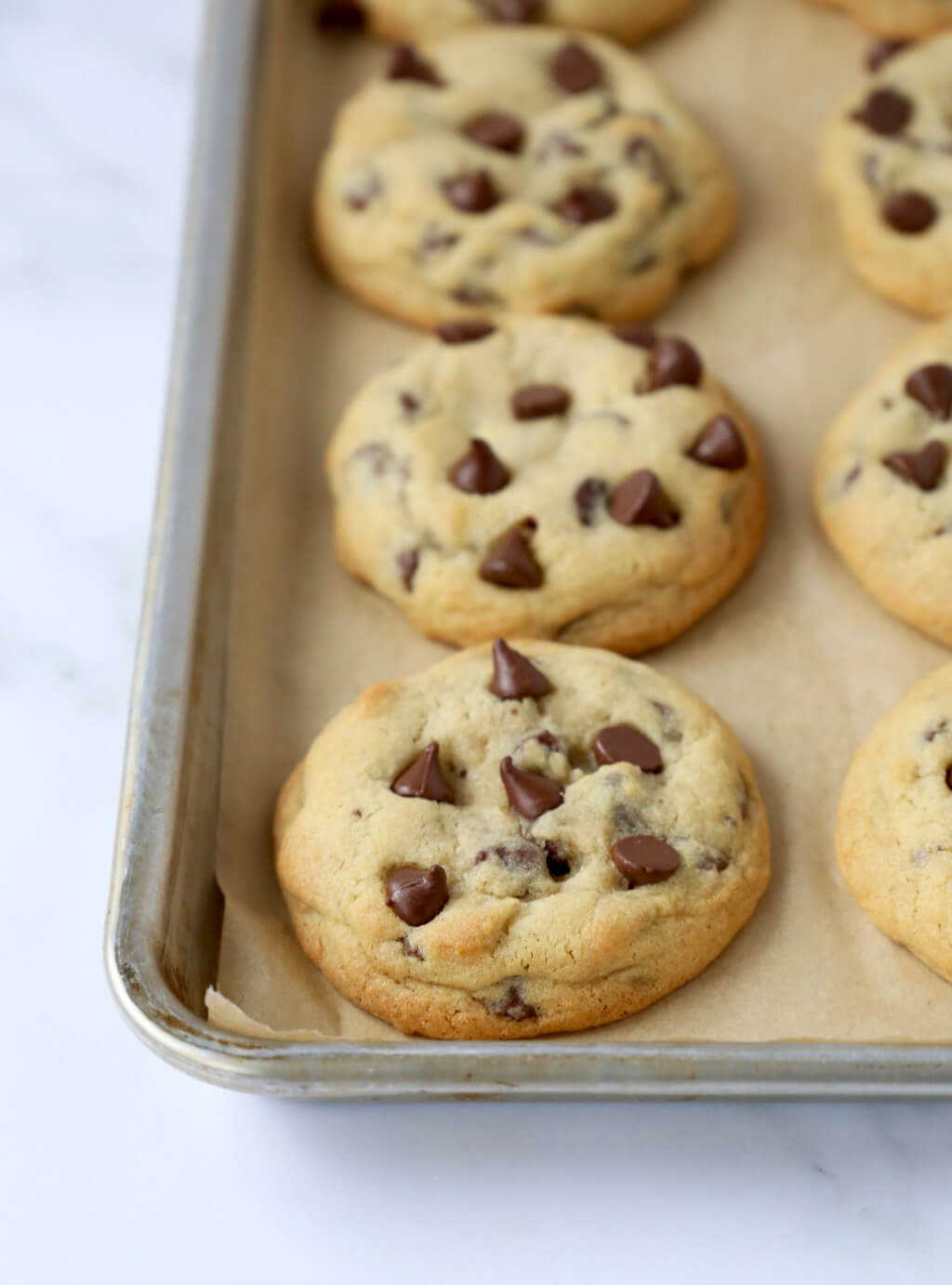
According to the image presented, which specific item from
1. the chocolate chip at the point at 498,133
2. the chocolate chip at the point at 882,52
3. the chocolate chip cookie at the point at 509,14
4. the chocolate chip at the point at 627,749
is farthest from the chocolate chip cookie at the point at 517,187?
the chocolate chip at the point at 627,749

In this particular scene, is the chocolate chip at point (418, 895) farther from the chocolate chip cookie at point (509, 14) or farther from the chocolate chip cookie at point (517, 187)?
the chocolate chip cookie at point (509, 14)

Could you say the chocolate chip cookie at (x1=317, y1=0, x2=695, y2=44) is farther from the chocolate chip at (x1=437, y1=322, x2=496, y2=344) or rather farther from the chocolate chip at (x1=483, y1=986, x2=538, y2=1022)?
the chocolate chip at (x1=483, y1=986, x2=538, y2=1022)

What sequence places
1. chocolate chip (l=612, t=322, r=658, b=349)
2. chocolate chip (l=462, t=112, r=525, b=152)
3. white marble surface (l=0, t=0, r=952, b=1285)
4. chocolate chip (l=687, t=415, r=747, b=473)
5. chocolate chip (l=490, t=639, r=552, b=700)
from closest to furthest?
white marble surface (l=0, t=0, r=952, b=1285) → chocolate chip (l=490, t=639, r=552, b=700) → chocolate chip (l=687, t=415, r=747, b=473) → chocolate chip (l=612, t=322, r=658, b=349) → chocolate chip (l=462, t=112, r=525, b=152)

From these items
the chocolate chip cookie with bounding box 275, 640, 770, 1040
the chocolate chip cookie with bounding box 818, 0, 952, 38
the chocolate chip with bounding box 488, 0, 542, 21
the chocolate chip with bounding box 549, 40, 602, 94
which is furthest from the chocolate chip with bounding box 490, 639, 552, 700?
the chocolate chip cookie with bounding box 818, 0, 952, 38

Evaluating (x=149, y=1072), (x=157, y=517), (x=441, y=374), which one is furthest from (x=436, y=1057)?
(x=441, y=374)

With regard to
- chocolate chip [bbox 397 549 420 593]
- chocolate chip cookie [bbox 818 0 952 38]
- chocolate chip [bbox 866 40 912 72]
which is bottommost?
chocolate chip [bbox 397 549 420 593]

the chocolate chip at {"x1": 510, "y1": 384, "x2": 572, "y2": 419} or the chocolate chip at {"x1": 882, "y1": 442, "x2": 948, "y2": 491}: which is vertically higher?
the chocolate chip at {"x1": 882, "y1": 442, "x2": 948, "y2": 491}
